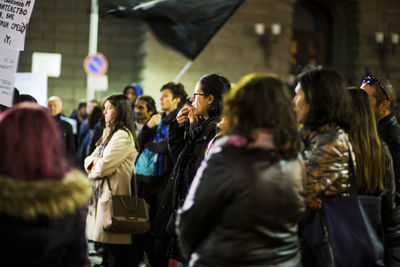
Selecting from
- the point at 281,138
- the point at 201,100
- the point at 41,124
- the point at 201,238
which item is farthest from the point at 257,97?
the point at 201,100

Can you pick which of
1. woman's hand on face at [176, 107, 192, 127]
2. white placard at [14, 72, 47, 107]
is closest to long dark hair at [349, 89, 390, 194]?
woman's hand on face at [176, 107, 192, 127]

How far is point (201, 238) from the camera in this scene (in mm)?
2666

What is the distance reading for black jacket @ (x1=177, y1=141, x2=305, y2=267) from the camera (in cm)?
249

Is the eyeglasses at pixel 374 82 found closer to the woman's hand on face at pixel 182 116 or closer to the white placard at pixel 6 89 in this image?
the woman's hand on face at pixel 182 116

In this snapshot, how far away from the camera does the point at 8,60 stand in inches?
174

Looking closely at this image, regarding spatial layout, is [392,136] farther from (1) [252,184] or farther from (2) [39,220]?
(2) [39,220]

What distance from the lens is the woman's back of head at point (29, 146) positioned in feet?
7.64

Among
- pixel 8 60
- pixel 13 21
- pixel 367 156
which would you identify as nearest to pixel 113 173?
pixel 8 60

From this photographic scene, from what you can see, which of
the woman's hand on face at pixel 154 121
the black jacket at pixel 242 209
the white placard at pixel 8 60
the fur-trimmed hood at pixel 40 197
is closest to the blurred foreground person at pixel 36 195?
the fur-trimmed hood at pixel 40 197

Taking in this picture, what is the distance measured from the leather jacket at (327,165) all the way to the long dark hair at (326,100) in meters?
0.07

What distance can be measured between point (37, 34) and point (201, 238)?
49.6 ft

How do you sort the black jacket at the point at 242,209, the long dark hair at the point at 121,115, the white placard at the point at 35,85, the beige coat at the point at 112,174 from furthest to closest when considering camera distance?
the white placard at the point at 35,85 → the long dark hair at the point at 121,115 → the beige coat at the point at 112,174 → the black jacket at the point at 242,209

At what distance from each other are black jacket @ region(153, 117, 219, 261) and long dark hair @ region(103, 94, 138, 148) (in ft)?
3.65

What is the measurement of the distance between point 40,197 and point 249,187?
33.9 inches
